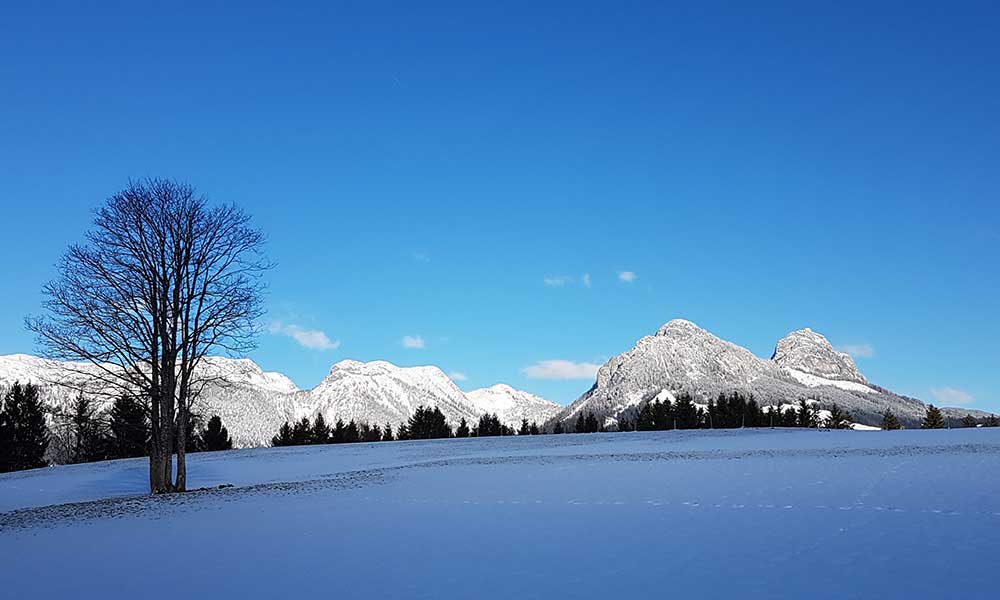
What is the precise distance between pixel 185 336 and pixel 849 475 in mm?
24995

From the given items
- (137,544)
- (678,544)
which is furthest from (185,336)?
(678,544)

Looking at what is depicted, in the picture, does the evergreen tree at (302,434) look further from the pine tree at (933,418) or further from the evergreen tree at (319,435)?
the pine tree at (933,418)

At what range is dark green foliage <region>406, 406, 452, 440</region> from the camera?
336 feet

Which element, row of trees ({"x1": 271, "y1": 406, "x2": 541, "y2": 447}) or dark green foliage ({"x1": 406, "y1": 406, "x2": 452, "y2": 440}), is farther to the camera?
dark green foliage ({"x1": 406, "y1": 406, "x2": 452, "y2": 440})

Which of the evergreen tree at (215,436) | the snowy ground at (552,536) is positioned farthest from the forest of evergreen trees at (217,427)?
the snowy ground at (552,536)

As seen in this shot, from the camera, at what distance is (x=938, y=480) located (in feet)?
66.6

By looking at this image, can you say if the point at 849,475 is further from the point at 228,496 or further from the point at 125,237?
the point at 125,237

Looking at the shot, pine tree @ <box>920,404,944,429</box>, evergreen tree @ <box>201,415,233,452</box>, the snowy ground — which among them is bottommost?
pine tree @ <box>920,404,944,429</box>

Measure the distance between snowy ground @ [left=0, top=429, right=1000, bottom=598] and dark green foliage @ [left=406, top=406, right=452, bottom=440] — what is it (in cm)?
7582

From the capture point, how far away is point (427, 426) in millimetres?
104000

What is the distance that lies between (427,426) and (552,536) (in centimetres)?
9223

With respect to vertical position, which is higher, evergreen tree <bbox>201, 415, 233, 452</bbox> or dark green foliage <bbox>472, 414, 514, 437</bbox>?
evergreen tree <bbox>201, 415, 233, 452</bbox>

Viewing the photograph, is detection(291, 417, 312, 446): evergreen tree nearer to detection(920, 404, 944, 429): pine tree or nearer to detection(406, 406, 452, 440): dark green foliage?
detection(406, 406, 452, 440): dark green foliage

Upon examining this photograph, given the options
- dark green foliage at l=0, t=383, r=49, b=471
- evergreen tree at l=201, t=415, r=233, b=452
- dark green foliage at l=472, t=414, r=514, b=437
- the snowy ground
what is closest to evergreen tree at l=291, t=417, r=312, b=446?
evergreen tree at l=201, t=415, r=233, b=452
